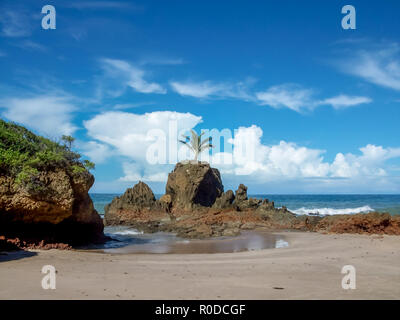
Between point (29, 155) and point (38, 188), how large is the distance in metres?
1.51

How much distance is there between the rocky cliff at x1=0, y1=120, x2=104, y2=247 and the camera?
37.7 ft

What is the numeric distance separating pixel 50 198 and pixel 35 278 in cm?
600

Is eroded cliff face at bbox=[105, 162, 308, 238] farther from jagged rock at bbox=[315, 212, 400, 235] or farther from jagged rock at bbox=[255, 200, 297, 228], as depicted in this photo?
jagged rock at bbox=[315, 212, 400, 235]

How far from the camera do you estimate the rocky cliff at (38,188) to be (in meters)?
11.5

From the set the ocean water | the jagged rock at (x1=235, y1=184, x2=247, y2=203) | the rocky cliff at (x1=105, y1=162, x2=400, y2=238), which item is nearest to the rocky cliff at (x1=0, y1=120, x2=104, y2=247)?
the rocky cliff at (x1=105, y1=162, x2=400, y2=238)

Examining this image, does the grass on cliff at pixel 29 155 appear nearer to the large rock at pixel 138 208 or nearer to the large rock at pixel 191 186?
the large rock at pixel 138 208

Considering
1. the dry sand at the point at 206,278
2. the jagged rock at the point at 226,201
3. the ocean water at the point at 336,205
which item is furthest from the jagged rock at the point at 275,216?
the dry sand at the point at 206,278

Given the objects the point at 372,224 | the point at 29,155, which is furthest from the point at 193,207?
the point at 29,155

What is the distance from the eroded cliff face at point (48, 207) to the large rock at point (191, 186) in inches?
652

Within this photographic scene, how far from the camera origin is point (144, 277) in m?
7.12

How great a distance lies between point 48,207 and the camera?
40.5 feet

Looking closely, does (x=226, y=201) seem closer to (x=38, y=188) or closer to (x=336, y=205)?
(x=38, y=188)

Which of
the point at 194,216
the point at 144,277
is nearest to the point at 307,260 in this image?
the point at 144,277

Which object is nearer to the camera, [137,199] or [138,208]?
[138,208]
